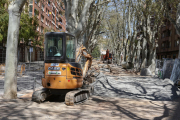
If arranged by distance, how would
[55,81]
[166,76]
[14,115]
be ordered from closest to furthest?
1. [14,115]
2. [55,81]
3. [166,76]

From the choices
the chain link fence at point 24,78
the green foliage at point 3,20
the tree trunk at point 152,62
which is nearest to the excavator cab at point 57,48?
the chain link fence at point 24,78

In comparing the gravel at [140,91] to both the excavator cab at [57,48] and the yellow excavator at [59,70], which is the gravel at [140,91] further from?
the excavator cab at [57,48]

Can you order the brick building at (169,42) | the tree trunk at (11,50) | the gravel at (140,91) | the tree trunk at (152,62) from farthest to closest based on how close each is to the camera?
the brick building at (169,42)
the tree trunk at (152,62)
the gravel at (140,91)
the tree trunk at (11,50)

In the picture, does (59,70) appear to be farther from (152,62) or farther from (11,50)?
(152,62)

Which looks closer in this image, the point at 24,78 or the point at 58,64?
the point at 58,64

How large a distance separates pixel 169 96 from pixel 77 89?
4.32 m

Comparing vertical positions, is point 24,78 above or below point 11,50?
below

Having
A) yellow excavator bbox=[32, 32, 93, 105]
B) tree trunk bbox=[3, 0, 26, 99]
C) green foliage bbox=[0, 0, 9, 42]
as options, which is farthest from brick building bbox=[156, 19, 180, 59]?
tree trunk bbox=[3, 0, 26, 99]

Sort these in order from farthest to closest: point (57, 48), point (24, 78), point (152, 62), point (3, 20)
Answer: point (3, 20)
point (152, 62)
point (24, 78)
point (57, 48)

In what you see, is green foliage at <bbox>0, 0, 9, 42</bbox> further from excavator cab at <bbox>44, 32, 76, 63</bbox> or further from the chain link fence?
excavator cab at <bbox>44, 32, 76, 63</bbox>

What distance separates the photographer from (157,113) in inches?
236

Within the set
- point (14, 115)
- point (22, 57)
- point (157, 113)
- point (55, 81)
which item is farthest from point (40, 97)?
point (22, 57)

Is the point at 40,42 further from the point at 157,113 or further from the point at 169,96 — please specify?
the point at 157,113

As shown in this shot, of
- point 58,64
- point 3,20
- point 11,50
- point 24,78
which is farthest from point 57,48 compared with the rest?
point 3,20
